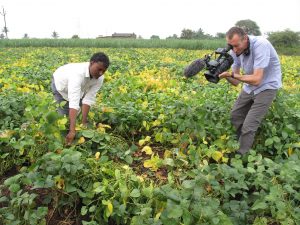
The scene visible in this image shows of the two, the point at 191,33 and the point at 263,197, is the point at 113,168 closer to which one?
the point at 263,197

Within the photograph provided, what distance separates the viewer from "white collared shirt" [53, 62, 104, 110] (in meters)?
3.55

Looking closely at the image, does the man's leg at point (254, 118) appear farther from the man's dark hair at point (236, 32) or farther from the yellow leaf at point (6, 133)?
the yellow leaf at point (6, 133)

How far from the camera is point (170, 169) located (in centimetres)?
340

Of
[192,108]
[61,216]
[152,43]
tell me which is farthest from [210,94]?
[152,43]

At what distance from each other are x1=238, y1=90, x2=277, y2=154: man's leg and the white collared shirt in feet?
5.75

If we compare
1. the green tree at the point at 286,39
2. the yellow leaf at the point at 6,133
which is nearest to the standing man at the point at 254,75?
the yellow leaf at the point at 6,133

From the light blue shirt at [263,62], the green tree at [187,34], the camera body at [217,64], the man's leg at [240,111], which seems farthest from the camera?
the green tree at [187,34]

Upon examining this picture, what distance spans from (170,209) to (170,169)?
104 cm

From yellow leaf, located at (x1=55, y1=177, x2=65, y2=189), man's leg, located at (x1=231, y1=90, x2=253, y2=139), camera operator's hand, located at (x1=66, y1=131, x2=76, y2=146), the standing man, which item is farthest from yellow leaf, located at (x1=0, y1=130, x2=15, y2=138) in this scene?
man's leg, located at (x1=231, y1=90, x2=253, y2=139)

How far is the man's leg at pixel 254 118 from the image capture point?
400 cm

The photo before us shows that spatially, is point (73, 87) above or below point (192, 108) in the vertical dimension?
above

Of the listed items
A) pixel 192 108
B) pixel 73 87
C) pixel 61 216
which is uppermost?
pixel 73 87

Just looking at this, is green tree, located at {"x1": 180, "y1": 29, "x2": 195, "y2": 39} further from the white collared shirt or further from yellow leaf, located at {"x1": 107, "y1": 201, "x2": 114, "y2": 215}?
yellow leaf, located at {"x1": 107, "y1": 201, "x2": 114, "y2": 215}

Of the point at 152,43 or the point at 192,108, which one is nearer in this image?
the point at 192,108
